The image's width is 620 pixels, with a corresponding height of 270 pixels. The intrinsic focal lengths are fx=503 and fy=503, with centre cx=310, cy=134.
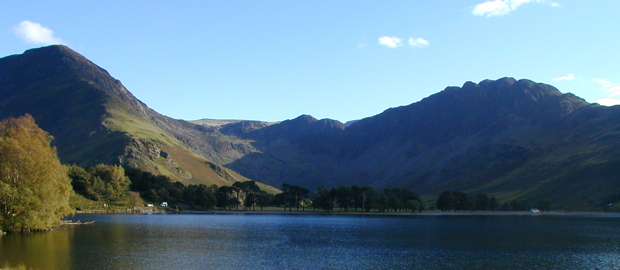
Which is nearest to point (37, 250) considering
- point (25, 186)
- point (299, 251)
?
point (25, 186)

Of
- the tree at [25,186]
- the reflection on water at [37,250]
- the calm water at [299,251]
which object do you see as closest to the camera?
the reflection on water at [37,250]

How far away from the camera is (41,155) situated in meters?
82.1

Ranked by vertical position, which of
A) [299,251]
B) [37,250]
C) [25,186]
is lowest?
[299,251]

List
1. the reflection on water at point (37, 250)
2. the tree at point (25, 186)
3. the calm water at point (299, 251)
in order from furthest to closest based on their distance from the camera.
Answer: the tree at point (25, 186) → the calm water at point (299, 251) → the reflection on water at point (37, 250)

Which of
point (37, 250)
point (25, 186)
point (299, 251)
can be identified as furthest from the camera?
point (25, 186)

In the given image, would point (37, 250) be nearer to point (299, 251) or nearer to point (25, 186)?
point (25, 186)

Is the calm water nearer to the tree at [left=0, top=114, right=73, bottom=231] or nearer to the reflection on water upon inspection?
the reflection on water

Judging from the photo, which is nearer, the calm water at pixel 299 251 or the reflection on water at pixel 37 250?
the reflection on water at pixel 37 250

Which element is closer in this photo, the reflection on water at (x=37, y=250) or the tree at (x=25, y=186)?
the reflection on water at (x=37, y=250)

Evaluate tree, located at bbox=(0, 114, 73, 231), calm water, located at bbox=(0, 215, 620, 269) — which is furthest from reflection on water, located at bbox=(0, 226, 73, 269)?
tree, located at bbox=(0, 114, 73, 231)

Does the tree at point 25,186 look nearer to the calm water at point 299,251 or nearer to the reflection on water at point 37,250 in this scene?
the reflection on water at point 37,250

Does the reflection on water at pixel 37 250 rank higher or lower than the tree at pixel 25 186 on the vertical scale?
lower

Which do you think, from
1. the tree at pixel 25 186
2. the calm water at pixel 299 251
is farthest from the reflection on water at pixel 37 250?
the tree at pixel 25 186

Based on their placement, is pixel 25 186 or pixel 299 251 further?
pixel 25 186
